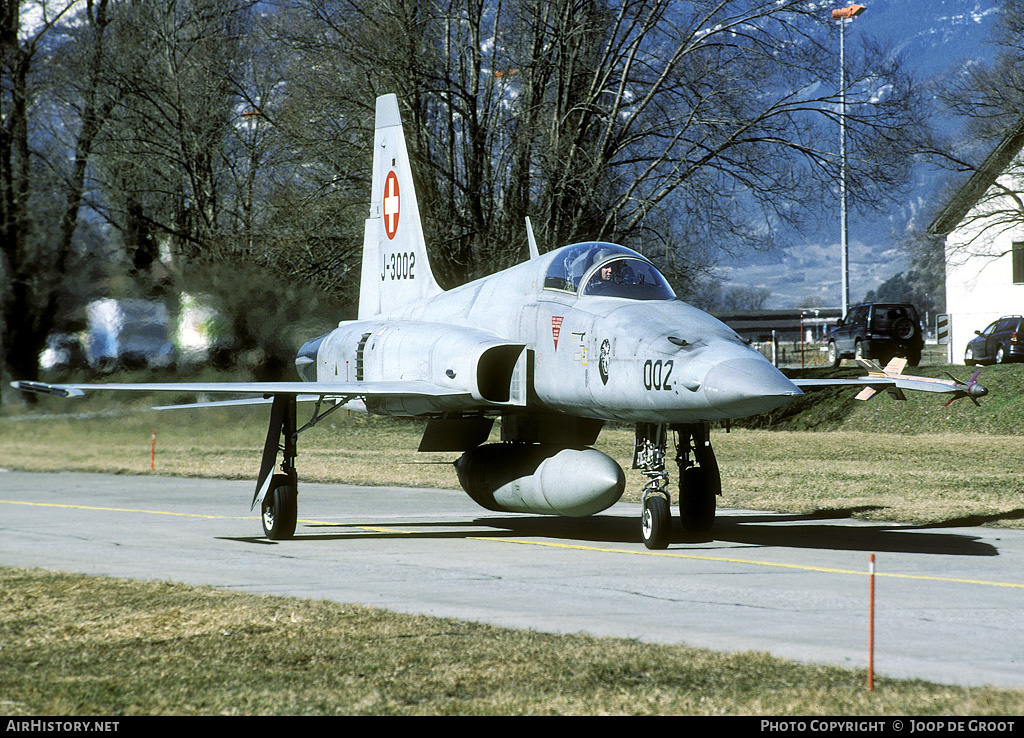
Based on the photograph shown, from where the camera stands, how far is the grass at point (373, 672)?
18.1 feet

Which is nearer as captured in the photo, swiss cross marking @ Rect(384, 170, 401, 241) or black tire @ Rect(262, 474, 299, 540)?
black tire @ Rect(262, 474, 299, 540)

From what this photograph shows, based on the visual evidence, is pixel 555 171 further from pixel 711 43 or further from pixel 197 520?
pixel 197 520

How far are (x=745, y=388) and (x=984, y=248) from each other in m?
40.2

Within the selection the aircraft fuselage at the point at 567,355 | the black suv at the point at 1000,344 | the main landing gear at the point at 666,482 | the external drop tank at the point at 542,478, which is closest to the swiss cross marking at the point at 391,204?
the aircraft fuselage at the point at 567,355

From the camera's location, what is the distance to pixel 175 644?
7078 mm

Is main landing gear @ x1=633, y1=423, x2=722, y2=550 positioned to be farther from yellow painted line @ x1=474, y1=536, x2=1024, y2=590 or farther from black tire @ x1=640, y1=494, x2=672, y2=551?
yellow painted line @ x1=474, y1=536, x2=1024, y2=590

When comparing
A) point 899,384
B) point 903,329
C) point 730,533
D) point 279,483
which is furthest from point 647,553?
point 903,329

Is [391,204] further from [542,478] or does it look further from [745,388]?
[745,388]

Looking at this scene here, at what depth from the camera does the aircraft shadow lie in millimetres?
11773

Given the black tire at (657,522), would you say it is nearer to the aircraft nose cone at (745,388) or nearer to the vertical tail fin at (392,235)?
the aircraft nose cone at (745,388)

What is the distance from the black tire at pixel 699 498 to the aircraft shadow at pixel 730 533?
0.50ft

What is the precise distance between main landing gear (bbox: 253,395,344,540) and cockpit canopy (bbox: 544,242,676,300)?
11.0ft

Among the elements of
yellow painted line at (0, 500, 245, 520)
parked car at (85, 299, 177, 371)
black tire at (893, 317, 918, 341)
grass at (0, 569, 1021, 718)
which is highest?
black tire at (893, 317, 918, 341)

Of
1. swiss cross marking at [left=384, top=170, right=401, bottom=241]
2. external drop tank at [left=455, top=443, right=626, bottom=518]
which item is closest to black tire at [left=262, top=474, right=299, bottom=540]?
external drop tank at [left=455, top=443, right=626, bottom=518]
